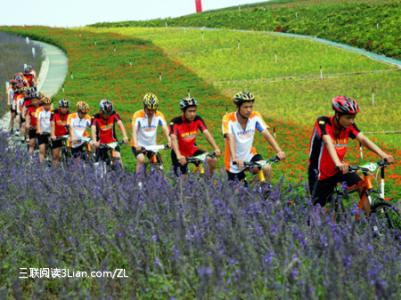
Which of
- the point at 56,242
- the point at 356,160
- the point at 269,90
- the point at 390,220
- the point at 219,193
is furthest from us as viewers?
the point at 269,90

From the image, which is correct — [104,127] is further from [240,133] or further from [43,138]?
[240,133]

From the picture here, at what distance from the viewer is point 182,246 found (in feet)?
16.3

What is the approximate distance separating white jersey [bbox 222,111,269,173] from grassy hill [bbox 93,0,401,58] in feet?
108

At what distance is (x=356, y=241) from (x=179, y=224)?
1209 mm

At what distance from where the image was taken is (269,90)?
1353 inches

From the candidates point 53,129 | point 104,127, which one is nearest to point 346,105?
point 104,127

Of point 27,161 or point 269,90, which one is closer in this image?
point 27,161

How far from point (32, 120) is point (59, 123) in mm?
2237

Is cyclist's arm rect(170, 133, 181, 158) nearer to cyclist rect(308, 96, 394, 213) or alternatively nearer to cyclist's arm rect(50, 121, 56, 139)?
cyclist rect(308, 96, 394, 213)

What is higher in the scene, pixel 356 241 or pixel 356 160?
pixel 356 241

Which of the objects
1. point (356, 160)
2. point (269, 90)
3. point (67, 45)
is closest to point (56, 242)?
point (356, 160)

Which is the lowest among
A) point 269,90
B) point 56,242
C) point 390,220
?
point 269,90

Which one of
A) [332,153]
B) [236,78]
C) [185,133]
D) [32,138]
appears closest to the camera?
[332,153]

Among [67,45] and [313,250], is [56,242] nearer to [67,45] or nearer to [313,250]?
[313,250]
